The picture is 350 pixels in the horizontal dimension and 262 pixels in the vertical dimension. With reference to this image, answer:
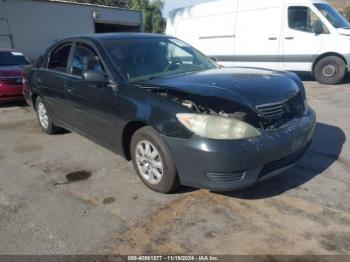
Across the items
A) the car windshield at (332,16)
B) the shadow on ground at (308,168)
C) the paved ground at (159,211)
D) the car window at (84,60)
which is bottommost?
the paved ground at (159,211)

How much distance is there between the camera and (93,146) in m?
5.36

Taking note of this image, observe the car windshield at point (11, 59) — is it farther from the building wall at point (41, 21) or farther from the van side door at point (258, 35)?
the building wall at point (41, 21)

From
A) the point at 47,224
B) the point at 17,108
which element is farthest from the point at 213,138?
the point at 17,108

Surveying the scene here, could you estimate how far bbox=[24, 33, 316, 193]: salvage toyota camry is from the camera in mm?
3164

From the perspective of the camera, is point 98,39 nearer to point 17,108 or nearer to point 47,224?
point 47,224

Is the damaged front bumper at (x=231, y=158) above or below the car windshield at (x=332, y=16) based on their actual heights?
below

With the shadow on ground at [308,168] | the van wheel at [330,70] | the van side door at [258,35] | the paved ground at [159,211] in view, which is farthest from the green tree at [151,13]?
the paved ground at [159,211]

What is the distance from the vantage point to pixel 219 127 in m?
3.13

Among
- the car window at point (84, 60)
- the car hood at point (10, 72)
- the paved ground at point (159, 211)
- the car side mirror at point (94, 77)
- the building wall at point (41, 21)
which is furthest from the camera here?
the building wall at point (41, 21)

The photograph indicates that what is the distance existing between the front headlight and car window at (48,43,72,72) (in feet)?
8.57

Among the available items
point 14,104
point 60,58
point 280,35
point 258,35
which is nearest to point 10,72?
point 14,104

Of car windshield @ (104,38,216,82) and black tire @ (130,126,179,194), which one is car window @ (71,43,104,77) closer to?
car windshield @ (104,38,216,82)

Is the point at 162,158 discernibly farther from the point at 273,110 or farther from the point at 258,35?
the point at 258,35

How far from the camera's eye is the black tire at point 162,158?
3.40 meters
